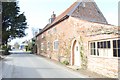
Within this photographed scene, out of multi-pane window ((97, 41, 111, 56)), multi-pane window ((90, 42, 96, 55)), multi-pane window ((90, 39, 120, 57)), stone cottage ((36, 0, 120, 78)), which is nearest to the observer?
multi-pane window ((90, 39, 120, 57))

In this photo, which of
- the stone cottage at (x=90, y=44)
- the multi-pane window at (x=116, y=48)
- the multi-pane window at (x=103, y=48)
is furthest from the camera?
the multi-pane window at (x=103, y=48)

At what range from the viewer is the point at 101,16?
29.0 m

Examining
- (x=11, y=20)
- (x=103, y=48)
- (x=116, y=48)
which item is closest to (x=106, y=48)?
(x=103, y=48)

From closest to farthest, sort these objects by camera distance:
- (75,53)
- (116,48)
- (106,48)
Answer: (116,48)
(106,48)
(75,53)

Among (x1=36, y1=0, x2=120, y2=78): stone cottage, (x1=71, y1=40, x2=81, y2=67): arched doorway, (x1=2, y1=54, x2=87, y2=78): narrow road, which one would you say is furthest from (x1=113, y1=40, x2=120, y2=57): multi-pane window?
(x1=71, y1=40, x2=81, y2=67): arched doorway

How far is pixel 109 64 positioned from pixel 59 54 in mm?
13050

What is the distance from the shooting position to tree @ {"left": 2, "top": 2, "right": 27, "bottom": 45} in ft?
113

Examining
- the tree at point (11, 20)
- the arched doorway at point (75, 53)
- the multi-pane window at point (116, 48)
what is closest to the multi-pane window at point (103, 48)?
the multi-pane window at point (116, 48)

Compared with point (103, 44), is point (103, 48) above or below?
below

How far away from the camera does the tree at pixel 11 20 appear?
3433 centimetres

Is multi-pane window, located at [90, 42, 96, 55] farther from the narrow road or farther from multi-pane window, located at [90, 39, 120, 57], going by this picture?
the narrow road

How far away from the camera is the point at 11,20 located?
128 ft

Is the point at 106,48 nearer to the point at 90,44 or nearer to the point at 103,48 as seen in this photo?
the point at 103,48

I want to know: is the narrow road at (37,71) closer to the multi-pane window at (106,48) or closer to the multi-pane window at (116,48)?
the multi-pane window at (106,48)
